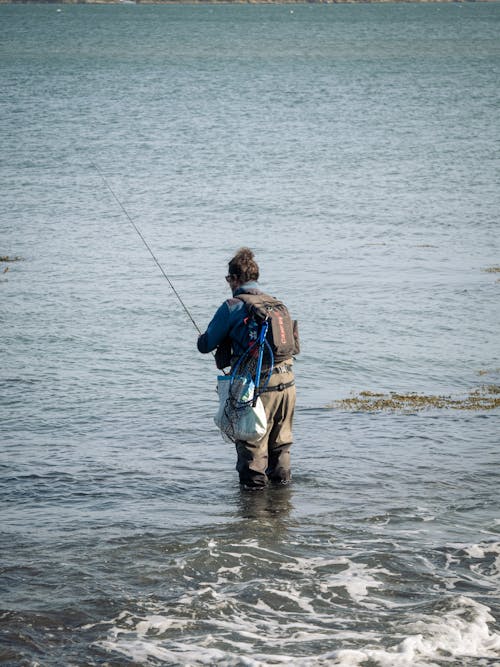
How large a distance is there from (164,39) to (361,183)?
76494 mm

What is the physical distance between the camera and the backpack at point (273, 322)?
669 cm

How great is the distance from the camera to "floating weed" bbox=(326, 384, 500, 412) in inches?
387

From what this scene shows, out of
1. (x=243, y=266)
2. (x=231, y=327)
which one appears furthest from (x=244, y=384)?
(x=243, y=266)

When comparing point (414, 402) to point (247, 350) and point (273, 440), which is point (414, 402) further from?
point (247, 350)

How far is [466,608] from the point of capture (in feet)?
17.4

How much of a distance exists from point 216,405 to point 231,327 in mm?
3363

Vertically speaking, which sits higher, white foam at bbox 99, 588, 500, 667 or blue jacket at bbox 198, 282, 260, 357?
Result: blue jacket at bbox 198, 282, 260, 357

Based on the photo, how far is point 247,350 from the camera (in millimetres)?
6848

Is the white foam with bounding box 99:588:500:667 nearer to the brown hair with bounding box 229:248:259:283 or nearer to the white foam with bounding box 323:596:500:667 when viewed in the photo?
the white foam with bounding box 323:596:500:667

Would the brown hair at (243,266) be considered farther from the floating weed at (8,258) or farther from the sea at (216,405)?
the floating weed at (8,258)

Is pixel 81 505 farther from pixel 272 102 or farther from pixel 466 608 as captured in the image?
pixel 272 102

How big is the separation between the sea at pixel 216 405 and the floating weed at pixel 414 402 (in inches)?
4.2

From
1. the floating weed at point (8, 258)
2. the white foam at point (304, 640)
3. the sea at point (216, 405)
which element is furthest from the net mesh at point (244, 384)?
the floating weed at point (8, 258)

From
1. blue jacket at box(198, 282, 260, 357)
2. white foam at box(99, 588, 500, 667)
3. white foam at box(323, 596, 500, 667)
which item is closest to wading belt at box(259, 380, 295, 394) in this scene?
blue jacket at box(198, 282, 260, 357)
